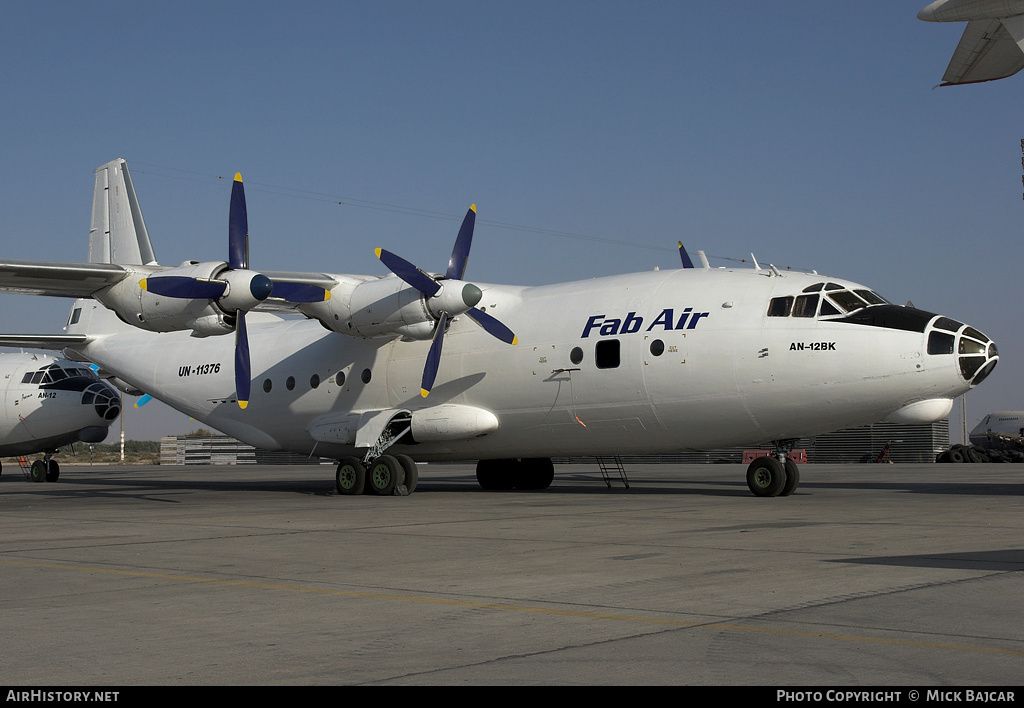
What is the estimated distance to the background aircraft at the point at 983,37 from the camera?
1723cm

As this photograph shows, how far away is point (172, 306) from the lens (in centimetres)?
1997

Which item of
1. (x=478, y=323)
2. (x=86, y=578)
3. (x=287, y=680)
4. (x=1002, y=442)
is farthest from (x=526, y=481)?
(x=1002, y=442)

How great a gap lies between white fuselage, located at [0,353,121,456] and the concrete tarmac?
750 inches

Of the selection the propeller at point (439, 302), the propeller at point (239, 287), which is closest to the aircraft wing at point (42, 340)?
the propeller at point (239, 287)

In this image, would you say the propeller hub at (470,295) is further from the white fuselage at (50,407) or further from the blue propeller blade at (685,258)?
the white fuselage at (50,407)

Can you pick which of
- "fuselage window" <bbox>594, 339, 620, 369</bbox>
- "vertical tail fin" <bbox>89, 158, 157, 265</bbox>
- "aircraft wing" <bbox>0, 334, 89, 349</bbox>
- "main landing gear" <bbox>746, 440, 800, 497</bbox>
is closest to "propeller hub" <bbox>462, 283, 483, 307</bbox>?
"fuselage window" <bbox>594, 339, 620, 369</bbox>

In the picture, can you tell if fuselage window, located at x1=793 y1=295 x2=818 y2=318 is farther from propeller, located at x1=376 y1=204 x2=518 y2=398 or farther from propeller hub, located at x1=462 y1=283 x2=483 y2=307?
propeller hub, located at x1=462 y1=283 x2=483 y2=307

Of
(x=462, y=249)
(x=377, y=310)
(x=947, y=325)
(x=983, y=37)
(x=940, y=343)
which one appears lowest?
(x=940, y=343)

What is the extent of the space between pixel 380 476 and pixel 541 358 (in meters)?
4.43

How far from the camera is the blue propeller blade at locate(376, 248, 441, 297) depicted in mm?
20297

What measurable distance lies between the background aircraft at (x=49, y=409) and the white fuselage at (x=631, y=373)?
1082 centimetres

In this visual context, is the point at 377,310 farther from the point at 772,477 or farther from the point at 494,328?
the point at 772,477

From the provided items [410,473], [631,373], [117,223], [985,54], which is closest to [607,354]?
[631,373]

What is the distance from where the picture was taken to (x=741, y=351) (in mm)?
18172
